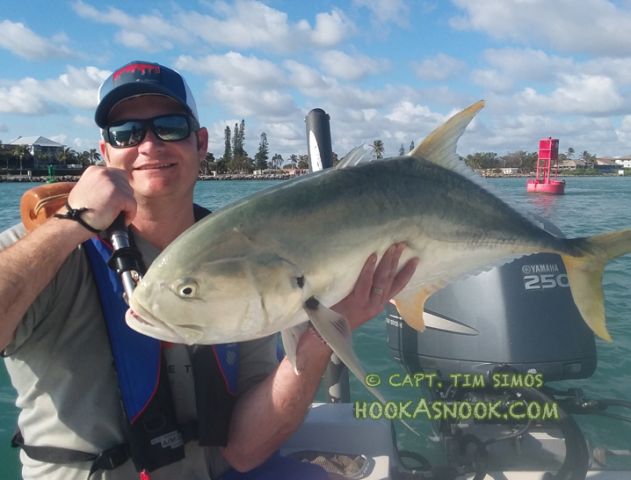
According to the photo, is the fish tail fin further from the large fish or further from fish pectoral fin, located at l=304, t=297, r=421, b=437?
fish pectoral fin, located at l=304, t=297, r=421, b=437

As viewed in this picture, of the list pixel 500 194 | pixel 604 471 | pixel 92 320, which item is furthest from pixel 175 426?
pixel 604 471

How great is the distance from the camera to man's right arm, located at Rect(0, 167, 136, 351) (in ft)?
6.36

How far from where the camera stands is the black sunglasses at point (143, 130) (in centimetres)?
262

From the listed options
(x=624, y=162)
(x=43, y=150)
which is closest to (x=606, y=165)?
(x=624, y=162)

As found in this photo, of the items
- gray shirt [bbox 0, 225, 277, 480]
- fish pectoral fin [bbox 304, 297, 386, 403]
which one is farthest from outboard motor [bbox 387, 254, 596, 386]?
fish pectoral fin [bbox 304, 297, 386, 403]

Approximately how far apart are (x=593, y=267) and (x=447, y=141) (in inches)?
43.5

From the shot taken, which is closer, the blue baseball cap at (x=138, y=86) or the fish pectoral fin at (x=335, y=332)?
the fish pectoral fin at (x=335, y=332)

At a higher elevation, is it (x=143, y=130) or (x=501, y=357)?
(x=143, y=130)

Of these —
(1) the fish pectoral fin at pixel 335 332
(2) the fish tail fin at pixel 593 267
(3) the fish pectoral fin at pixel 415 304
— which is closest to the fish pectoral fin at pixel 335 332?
(1) the fish pectoral fin at pixel 335 332

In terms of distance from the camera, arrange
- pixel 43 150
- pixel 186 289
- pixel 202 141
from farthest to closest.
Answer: pixel 43 150, pixel 202 141, pixel 186 289

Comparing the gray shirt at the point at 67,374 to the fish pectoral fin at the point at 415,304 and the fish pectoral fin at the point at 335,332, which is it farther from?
the fish pectoral fin at the point at 415,304

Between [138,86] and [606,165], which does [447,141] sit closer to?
[138,86]

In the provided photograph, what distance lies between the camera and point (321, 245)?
181cm

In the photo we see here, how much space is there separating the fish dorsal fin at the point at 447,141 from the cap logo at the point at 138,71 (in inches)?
55.1
